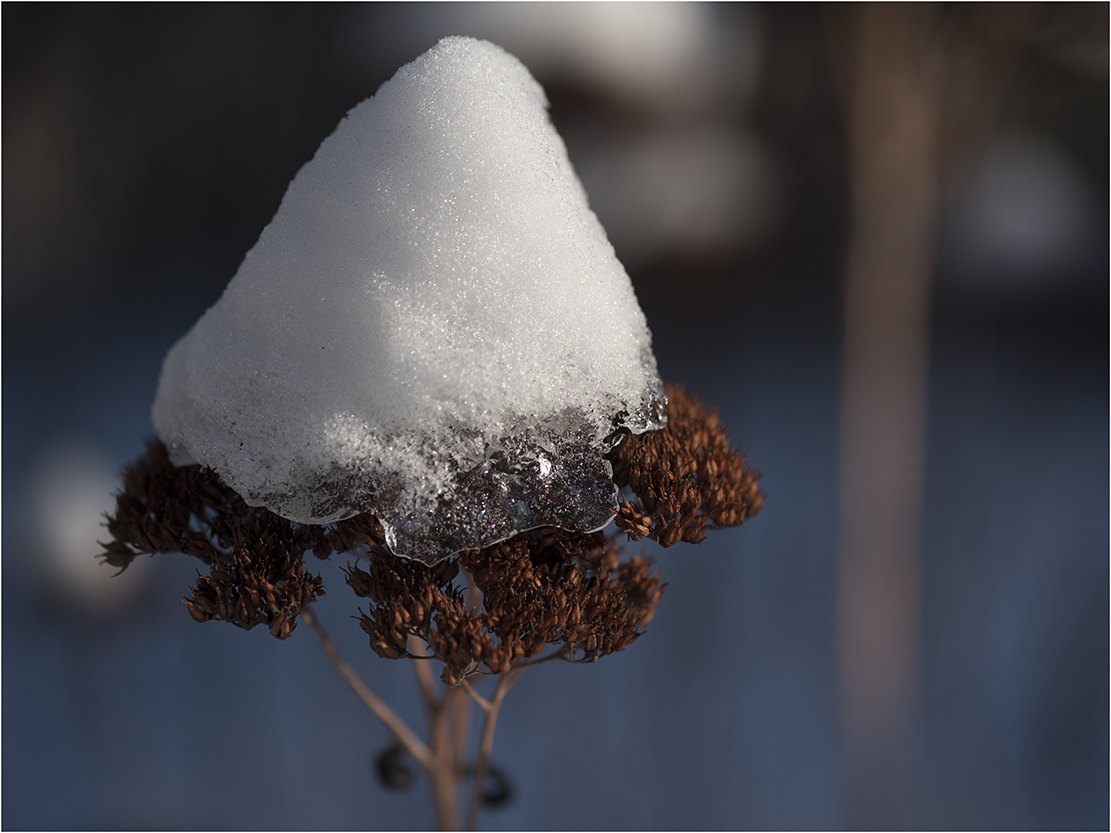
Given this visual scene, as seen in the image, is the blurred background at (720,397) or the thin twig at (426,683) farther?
the blurred background at (720,397)

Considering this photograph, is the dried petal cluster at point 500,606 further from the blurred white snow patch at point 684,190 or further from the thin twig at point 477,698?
the blurred white snow patch at point 684,190

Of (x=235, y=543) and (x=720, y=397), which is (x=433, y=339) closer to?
(x=235, y=543)

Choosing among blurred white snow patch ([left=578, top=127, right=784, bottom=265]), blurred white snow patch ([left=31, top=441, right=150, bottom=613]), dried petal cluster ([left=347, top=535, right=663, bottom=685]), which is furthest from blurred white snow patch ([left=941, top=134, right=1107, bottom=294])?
blurred white snow patch ([left=31, top=441, right=150, bottom=613])

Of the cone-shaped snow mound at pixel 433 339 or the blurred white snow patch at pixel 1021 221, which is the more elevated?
the blurred white snow patch at pixel 1021 221

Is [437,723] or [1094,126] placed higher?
[1094,126]

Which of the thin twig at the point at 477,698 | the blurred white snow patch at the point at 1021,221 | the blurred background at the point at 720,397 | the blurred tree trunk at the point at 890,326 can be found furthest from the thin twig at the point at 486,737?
the blurred white snow patch at the point at 1021,221

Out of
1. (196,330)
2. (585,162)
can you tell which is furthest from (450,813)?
(585,162)

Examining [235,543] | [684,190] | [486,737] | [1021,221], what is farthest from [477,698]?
[1021,221]

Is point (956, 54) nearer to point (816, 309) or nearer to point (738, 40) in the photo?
point (738, 40)
